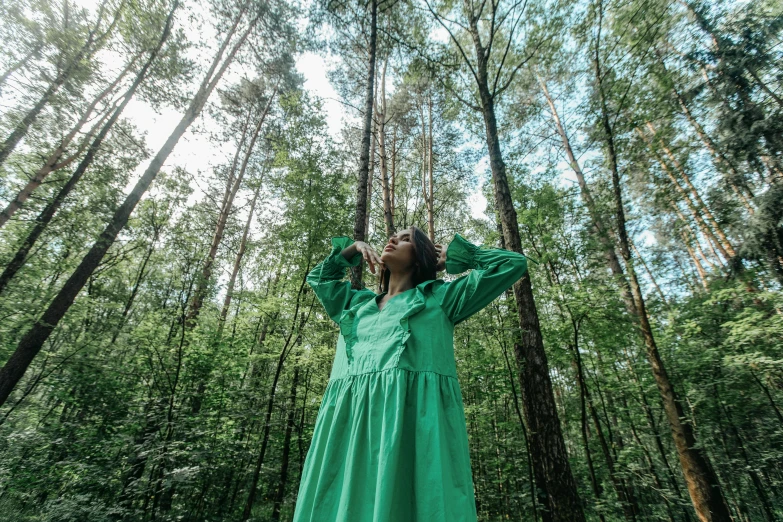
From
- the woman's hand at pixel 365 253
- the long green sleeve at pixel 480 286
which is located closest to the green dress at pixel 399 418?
the long green sleeve at pixel 480 286

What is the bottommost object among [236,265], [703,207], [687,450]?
[687,450]

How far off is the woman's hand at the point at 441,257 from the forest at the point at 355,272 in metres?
2.21

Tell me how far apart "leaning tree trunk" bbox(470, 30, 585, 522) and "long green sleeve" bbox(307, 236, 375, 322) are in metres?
2.91

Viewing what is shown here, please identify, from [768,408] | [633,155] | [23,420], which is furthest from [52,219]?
[768,408]

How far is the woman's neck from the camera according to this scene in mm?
1645

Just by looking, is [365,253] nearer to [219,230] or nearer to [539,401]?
[539,401]

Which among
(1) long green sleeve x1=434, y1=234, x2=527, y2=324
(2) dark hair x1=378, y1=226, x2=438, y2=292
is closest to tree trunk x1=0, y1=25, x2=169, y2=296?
(2) dark hair x1=378, y1=226, x2=438, y2=292

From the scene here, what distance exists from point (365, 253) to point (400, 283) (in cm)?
26

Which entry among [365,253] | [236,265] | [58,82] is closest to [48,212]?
[58,82]

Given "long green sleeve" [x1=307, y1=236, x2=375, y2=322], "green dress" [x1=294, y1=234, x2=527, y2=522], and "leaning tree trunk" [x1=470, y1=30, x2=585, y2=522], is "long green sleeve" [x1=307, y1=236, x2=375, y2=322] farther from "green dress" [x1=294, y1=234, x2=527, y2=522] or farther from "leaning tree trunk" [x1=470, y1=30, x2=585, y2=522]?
"leaning tree trunk" [x1=470, y1=30, x2=585, y2=522]

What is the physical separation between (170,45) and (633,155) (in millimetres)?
11322

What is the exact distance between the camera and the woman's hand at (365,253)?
1.70 metres

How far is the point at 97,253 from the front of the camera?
618cm

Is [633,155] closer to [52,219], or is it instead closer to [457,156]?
[457,156]
